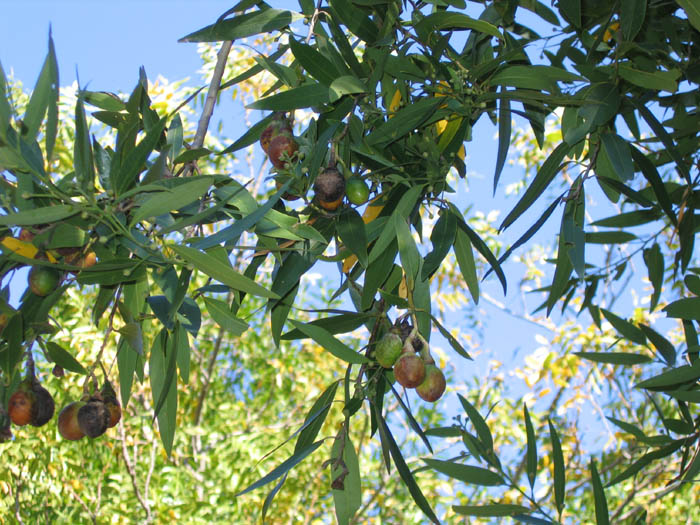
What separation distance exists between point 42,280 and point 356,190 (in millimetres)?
416

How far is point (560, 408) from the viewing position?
4160 millimetres

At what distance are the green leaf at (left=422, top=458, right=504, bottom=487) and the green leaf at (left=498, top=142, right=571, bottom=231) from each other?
1.40ft

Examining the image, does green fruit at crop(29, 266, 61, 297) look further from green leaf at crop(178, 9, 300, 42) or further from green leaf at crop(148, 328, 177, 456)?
green leaf at crop(178, 9, 300, 42)

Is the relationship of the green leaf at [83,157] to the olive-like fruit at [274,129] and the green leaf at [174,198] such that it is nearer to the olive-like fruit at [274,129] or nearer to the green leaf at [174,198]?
the green leaf at [174,198]

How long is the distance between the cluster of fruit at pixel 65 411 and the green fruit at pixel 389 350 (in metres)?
0.39

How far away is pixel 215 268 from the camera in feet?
2.73

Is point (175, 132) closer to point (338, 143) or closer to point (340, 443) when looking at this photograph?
point (338, 143)

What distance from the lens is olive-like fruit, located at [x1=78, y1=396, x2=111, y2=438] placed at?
3.54 feet

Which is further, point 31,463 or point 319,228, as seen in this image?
point 31,463

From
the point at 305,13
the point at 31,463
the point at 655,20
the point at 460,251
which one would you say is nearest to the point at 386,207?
the point at 460,251

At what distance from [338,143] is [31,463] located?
9.22 feet

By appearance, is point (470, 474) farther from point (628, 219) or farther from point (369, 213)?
point (628, 219)

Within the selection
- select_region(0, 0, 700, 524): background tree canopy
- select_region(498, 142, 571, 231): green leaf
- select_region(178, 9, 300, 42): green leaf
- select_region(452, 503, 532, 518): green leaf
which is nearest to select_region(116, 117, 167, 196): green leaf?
select_region(0, 0, 700, 524): background tree canopy

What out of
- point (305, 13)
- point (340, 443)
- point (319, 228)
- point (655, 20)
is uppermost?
point (655, 20)
